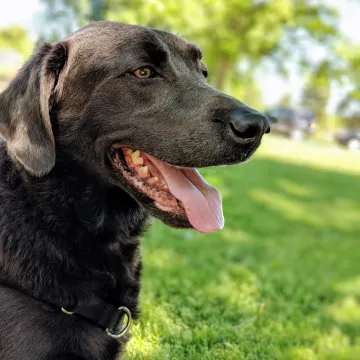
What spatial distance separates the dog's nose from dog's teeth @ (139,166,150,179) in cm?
54

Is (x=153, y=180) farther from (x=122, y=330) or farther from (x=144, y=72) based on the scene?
(x=122, y=330)

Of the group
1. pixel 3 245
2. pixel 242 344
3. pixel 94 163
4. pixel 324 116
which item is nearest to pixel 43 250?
pixel 3 245

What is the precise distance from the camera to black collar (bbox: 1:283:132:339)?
96.4 inches

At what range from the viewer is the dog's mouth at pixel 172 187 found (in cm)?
256

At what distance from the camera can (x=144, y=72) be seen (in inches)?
105

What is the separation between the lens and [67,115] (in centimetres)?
266

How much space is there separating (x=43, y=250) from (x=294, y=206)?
8.82 m

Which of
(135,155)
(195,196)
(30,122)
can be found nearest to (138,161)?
(135,155)

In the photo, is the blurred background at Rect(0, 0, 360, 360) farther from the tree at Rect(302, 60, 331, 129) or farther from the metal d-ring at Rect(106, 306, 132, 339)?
the tree at Rect(302, 60, 331, 129)

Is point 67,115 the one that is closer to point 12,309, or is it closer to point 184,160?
point 184,160

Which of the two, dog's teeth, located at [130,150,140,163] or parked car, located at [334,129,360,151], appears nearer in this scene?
dog's teeth, located at [130,150,140,163]

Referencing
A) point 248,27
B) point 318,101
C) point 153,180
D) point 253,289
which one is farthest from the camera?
point 318,101

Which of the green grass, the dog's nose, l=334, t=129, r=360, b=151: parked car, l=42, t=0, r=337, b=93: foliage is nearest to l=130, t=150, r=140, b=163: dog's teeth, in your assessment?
the dog's nose

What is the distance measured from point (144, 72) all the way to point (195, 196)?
2.45 feet
